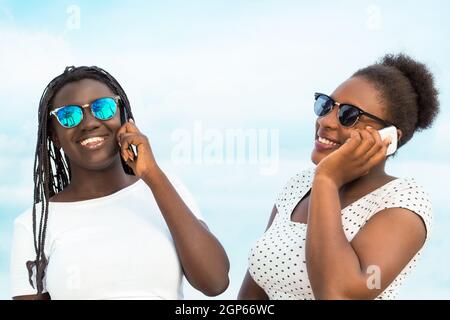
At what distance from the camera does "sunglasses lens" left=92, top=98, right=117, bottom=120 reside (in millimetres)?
5305

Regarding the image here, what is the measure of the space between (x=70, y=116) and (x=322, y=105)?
163 cm

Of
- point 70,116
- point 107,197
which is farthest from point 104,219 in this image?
Answer: point 70,116

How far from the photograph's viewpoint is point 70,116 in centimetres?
534

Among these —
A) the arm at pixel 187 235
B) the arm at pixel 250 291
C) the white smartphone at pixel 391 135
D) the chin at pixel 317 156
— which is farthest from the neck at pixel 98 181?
the white smartphone at pixel 391 135

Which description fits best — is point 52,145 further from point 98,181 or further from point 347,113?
point 347,113

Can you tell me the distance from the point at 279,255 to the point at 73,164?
156 cm

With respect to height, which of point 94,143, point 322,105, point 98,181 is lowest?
point 98,181

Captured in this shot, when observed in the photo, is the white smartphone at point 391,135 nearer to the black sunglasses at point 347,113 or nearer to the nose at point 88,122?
the black sunglasses at point 347,113

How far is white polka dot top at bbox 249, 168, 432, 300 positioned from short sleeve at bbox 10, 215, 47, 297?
1.44 m

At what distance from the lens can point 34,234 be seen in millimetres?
5297

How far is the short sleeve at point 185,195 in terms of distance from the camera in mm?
5391

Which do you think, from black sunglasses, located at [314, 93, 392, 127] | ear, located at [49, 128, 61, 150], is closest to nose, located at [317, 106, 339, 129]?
black sunglasses, located at [314, 93, 392, 127]

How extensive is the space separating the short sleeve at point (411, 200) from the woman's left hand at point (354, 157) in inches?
8.1
